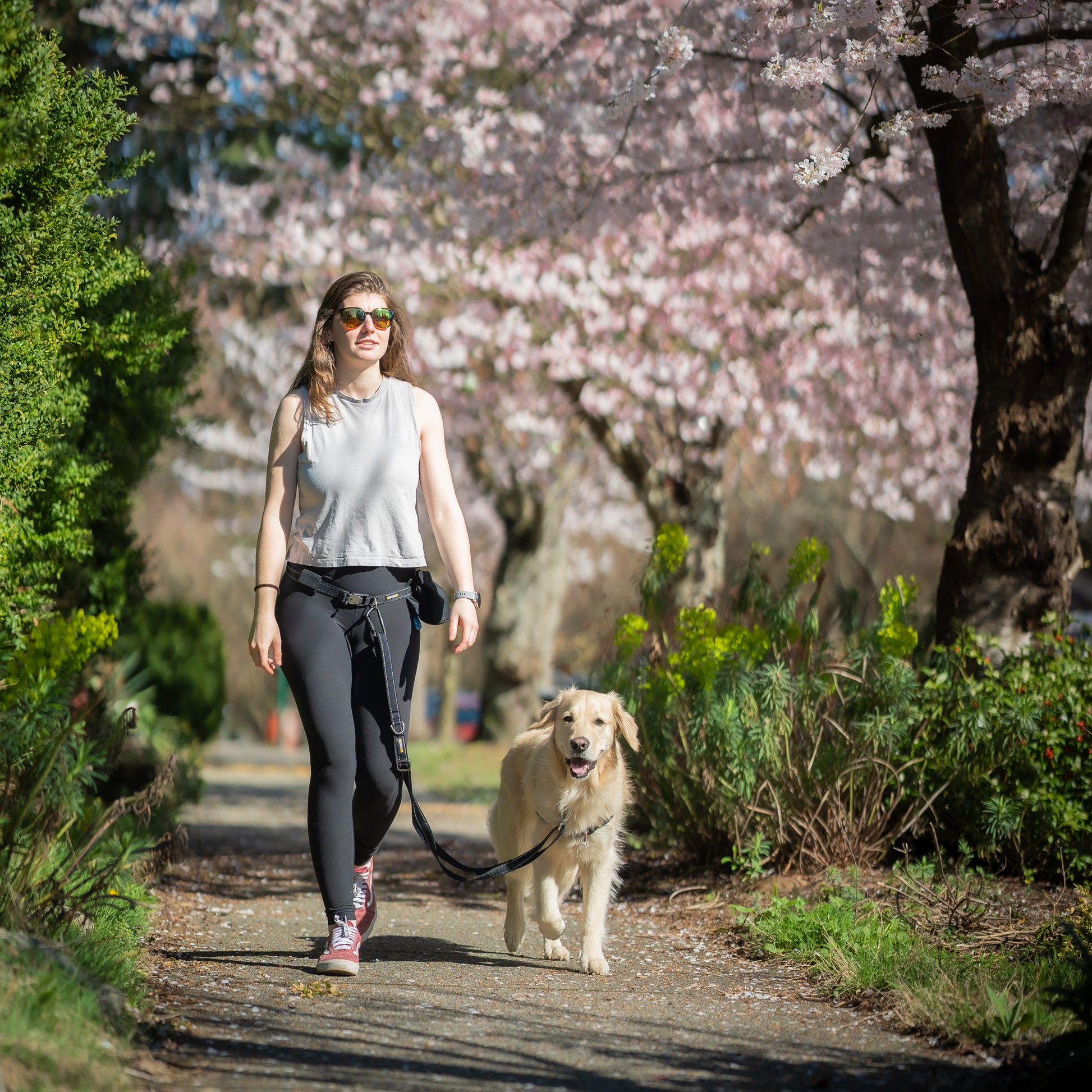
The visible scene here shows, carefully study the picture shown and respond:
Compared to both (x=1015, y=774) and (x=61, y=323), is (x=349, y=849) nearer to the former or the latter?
(x=61, y=323)

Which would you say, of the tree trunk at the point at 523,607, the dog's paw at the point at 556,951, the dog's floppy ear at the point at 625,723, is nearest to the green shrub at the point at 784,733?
the dog's floppy ear at the point at 625,723

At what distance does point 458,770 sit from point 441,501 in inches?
426

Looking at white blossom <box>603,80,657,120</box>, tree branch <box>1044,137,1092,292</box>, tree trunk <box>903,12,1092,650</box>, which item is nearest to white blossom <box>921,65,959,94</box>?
tree trunk <box>903,12,1092,650</box>

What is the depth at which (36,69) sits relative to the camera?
3.64 meters

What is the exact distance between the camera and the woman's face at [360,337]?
14.0ft

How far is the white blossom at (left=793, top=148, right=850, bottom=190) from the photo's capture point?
542 cm

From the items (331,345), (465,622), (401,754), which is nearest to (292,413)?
(331,345)

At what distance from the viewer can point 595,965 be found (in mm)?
4363

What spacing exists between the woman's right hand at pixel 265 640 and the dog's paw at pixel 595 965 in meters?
1.49

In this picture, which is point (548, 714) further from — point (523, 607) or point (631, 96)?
point (523, 607)

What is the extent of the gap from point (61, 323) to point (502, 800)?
2373 mm

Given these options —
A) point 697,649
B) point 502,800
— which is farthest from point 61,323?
point 697,649

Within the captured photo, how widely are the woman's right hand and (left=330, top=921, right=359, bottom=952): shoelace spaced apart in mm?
840

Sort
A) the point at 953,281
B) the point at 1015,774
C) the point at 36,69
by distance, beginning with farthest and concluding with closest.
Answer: the point at 953,281, the point at 1015,774, the point at 36,69
